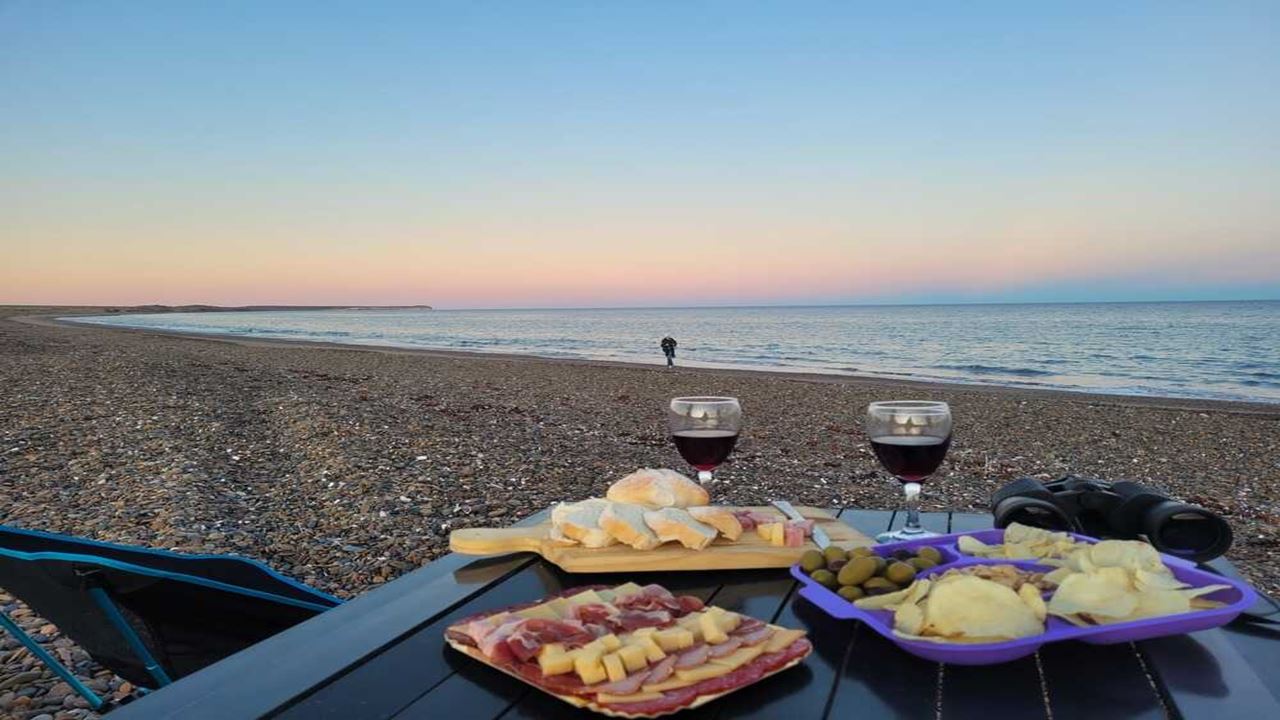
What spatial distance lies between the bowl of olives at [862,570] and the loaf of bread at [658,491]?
52 centimetres

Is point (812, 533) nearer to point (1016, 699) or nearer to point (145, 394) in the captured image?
point (1016, 699)

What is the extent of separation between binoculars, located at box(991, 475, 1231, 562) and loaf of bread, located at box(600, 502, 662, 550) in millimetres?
848

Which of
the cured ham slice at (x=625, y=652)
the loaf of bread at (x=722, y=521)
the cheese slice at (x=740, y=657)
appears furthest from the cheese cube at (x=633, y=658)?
the loaf of bread at (x=722, y=521)

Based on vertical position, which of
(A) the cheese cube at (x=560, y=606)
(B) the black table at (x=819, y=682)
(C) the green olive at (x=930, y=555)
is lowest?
(B) the black table at (x=819, y=682)

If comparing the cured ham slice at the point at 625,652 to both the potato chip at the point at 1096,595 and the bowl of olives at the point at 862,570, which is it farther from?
the potato chip at the point at 1096,595

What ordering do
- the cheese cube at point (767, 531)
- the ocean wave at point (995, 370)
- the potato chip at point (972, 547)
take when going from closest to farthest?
the potato chip at point (972, 547), the cheese cube at point (767, 531), the ocean wave at point (995, 370)

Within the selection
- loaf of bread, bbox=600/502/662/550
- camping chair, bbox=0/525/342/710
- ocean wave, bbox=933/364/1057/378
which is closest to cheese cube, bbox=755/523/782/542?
loaf of bread, bbox=600/502/662/550

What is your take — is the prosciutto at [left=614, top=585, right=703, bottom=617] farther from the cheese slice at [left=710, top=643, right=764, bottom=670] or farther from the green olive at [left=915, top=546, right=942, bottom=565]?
the green olive at [left=915, top=546, right=942, bottom=565]

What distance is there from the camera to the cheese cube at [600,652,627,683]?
1.16 meters

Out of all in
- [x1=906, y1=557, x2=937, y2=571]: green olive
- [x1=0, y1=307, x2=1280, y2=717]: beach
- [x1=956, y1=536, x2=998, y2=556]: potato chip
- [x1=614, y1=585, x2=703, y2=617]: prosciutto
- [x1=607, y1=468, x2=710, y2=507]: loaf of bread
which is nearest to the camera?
[x1=614, y1=585, x2=703, y2=617]: prosciutto

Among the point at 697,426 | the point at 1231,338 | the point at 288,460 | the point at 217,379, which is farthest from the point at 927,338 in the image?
the point at 697,426

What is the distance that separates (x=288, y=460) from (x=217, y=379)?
10762 mm

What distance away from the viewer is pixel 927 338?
167 feet

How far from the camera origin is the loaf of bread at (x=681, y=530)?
6.24 ft
